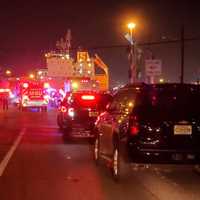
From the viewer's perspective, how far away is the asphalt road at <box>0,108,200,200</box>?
1123 cm

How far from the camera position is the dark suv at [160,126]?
12039 mm

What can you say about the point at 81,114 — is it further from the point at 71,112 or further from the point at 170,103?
the point at 170,103

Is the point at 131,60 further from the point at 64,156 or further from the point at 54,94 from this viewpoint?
the point at 64,156

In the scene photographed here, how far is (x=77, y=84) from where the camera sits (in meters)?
57.1

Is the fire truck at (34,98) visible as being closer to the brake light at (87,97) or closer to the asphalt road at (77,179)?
the brake light at (87,97)

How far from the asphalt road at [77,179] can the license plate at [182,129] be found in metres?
0.65

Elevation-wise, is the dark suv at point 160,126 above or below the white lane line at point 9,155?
above

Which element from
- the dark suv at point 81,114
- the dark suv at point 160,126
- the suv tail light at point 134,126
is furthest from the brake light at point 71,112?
the suv tail light at point 134,126

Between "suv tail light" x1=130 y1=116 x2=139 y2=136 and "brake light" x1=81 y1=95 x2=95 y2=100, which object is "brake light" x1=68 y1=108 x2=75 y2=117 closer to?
"brake light" x1=81 y1=95 x2=95 y2=100

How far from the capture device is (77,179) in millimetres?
13055

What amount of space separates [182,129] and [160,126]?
439 millimetres

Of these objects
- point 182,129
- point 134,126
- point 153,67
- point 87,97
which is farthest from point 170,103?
point 153,67

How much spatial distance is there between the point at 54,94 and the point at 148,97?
143ft

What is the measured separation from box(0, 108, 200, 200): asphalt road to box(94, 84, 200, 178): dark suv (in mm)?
270
